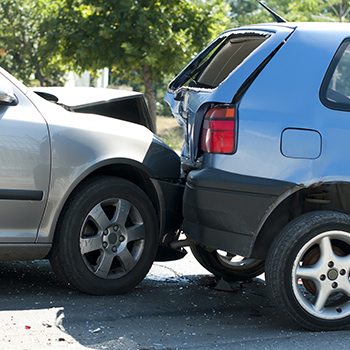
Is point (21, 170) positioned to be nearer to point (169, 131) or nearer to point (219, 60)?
point (219, 60)

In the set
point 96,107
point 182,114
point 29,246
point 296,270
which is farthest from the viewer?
point 96,107

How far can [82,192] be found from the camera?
16.2 feet

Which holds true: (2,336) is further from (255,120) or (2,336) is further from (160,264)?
(160,264)

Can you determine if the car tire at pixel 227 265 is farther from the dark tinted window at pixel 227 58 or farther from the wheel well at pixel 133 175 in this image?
the dark tinted window at pixel 227 58

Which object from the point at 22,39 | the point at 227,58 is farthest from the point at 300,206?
the point at 22,39

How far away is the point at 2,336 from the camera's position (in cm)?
405

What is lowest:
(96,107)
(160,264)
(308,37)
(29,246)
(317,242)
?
(160,264)

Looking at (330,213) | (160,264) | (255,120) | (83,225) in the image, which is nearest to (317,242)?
A: (330,213)

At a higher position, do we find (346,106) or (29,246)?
(346,106)

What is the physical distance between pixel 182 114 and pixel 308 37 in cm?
107

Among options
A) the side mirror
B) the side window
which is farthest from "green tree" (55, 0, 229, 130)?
the side window

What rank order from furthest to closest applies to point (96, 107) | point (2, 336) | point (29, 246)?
1. point (96, 107)
2. point (29, 246)
3. point (2, 336)

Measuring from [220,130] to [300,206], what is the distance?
27.8 inches

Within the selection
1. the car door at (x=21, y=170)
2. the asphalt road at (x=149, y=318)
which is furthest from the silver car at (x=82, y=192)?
the asphalt road at (x=149, y=318)
